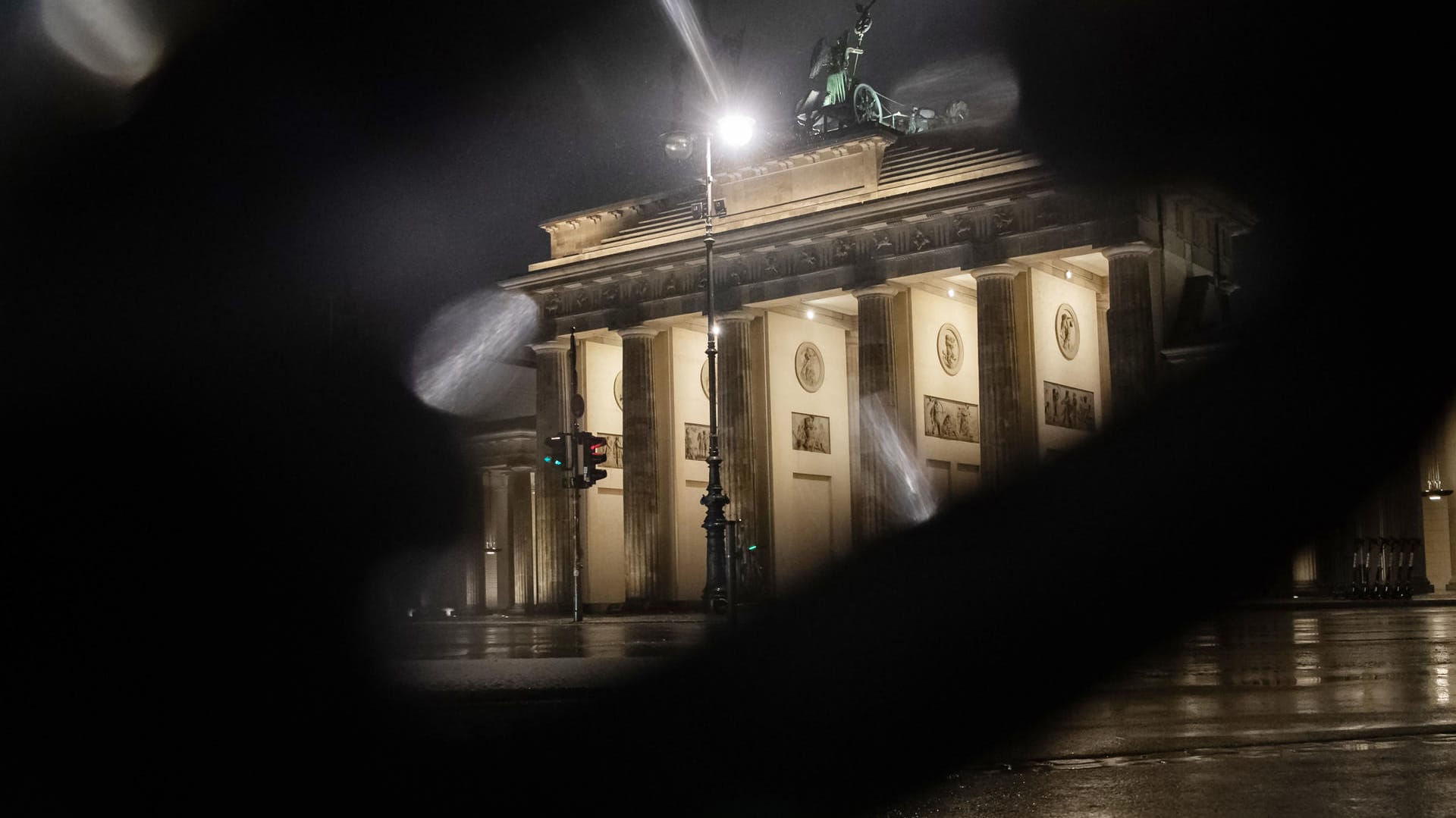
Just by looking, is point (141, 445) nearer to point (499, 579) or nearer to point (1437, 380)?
point (1437, 380)

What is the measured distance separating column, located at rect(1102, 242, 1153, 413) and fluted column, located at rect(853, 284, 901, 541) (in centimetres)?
585

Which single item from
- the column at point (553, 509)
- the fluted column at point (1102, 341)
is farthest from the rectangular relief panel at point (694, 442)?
the fluted column at point (1102, 341)

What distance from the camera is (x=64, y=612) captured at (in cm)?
788

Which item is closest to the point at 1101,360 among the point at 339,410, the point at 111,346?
the point at 339,410

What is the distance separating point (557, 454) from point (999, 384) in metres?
14.5

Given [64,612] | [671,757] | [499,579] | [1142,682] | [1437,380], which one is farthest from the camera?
[499,579]

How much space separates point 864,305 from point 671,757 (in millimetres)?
30373

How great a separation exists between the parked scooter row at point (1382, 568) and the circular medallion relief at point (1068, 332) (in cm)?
858

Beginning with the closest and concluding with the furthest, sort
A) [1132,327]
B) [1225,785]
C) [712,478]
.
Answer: [1225,785] < [712,478] < [1132,327]

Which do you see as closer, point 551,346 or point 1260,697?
point 1260,697

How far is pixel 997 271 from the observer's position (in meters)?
33.6

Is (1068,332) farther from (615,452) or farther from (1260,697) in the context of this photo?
(1260,697)

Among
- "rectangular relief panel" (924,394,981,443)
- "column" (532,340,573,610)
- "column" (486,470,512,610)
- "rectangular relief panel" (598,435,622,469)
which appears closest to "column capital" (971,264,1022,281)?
"rectangular relief panel" (924,394,981,443)

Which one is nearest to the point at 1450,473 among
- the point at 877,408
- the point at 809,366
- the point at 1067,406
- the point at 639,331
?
the point at 1067,406
